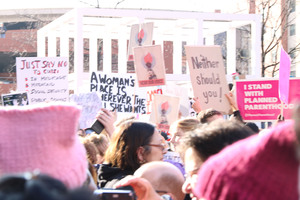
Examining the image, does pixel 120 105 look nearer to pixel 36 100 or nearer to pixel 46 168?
pixel 36 100

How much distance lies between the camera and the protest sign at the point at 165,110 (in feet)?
25.4

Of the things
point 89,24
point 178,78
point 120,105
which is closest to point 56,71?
point 120,105

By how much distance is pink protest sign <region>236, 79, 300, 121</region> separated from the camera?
8.28 metres

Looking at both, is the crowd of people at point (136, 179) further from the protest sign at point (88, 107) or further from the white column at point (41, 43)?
the white column at point (41, 43)

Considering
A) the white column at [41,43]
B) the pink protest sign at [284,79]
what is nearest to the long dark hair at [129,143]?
the pink protest sign at [284,79]

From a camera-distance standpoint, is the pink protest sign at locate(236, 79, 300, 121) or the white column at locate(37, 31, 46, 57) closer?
the pink protest sign at locate(236, 79, 300, 121)

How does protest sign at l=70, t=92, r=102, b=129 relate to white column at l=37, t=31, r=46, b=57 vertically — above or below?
below

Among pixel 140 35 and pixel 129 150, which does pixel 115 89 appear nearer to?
pixel 140 35

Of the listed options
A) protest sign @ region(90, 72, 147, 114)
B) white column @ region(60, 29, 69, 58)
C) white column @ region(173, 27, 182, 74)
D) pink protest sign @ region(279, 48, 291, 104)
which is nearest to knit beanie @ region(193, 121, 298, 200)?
pink protest sign @ region(279, 48, 291, 104)

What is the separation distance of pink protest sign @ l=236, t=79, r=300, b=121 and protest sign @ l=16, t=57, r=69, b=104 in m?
2.89

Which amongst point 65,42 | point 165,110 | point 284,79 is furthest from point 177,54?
point 284,79

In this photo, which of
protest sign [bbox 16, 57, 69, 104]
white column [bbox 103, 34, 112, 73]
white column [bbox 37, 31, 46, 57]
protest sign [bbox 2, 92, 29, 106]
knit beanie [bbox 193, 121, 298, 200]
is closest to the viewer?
knit beanie [bbox 193, 121, 298, 200]

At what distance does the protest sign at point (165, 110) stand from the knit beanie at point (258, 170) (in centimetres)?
629

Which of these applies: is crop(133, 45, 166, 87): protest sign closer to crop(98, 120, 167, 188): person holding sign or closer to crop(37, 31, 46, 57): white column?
crop(98, 120, 167, 188): person holding sign
